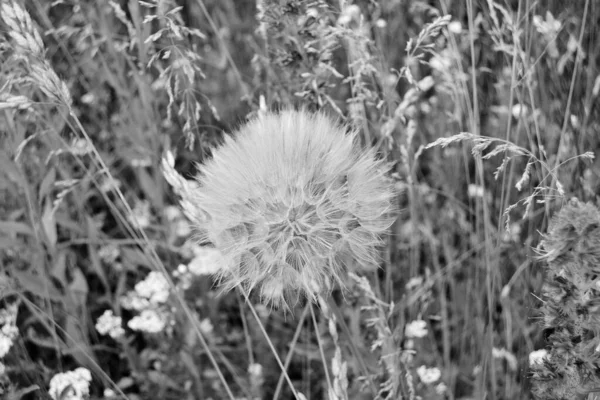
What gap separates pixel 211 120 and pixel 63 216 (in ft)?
3.18

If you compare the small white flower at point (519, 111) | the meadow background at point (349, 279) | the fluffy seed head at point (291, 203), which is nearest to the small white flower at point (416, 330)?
the meadow background at point (349, 279)

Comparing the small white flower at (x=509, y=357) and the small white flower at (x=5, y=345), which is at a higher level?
the small white flower at (x=5, y=345)

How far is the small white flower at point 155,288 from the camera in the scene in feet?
9.04

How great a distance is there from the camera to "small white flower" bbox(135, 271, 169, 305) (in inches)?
108

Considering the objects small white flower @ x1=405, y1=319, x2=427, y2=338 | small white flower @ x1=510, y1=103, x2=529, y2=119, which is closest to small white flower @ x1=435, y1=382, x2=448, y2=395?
small white flower @ x1=405, y1=319, x2=427, y2=338

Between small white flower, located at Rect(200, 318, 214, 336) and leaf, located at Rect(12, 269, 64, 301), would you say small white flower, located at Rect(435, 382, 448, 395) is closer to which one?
small white flower, located at Rect(200, 318, 214, 336)

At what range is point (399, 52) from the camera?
383cm

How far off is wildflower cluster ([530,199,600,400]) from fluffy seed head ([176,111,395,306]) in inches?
19.9

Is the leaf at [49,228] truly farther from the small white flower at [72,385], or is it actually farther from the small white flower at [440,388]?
the small white flower at [440,388]

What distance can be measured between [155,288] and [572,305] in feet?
5.66

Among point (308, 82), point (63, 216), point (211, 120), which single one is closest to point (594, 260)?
point (308, 82)

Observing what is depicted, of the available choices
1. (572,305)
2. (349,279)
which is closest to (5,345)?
(349,279)

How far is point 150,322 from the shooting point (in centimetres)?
274

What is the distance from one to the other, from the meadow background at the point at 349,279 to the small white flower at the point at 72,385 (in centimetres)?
1
